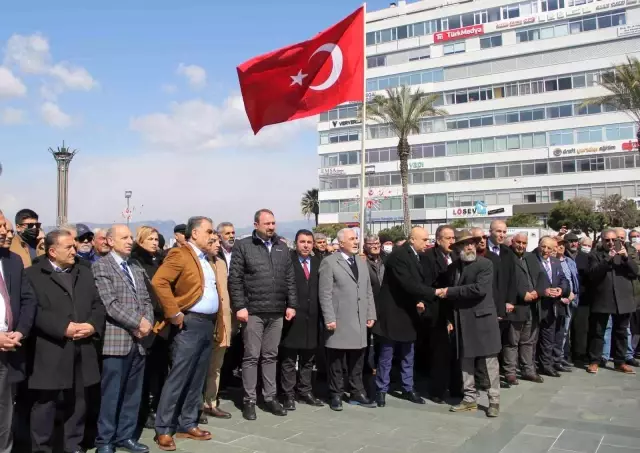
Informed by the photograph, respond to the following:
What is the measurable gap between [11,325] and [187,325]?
1516 millimetres

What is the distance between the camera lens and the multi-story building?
2003 inches

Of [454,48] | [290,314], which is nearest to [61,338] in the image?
[290,314]

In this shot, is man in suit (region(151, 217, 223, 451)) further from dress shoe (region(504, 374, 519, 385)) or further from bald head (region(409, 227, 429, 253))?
dress shoe (region(504, 374, 519, 385))

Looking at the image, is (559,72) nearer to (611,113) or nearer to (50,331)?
(611,113)

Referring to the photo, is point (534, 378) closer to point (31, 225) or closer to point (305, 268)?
point (305, 268)

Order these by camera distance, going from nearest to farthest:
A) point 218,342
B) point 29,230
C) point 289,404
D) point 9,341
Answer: point 9,341 → point 218,342 → point 29,230 → point 289,404

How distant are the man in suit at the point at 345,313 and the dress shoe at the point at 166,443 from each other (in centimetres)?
218

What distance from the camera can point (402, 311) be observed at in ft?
23.7

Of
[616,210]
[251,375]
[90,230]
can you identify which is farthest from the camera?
[616,210]

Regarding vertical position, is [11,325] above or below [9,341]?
above

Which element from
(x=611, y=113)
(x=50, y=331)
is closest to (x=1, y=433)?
(x=50, y=331)

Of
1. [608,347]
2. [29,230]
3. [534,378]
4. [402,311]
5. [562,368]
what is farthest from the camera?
[608,347]

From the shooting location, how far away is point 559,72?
52.8 metres

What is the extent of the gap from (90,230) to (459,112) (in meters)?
54.6
